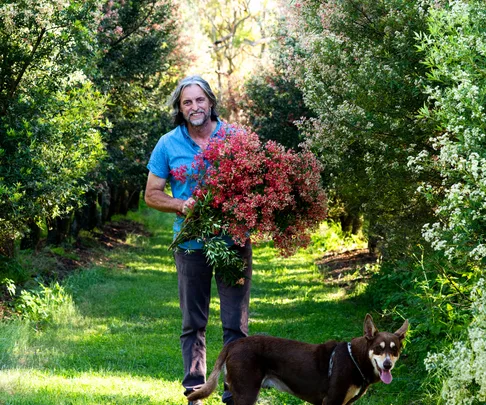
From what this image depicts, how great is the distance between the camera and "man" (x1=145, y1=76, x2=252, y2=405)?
22.5ft

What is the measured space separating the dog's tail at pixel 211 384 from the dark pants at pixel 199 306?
480 mm

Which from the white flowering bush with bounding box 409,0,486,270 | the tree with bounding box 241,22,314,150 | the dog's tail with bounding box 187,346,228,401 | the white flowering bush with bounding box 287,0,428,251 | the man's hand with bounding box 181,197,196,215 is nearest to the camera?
the white flowering bush with bounding box 409,0,486,270

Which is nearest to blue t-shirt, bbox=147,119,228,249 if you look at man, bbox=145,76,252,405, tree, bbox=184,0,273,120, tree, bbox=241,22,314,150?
man, bbox=145,76,252,405

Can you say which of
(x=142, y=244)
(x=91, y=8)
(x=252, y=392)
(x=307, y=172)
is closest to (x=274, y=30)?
(x=91, y=8)

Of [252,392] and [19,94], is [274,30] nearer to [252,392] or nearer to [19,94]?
[19,94]

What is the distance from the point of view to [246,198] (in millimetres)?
6453

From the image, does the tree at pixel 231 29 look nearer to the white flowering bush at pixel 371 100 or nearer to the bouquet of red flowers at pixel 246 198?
the white flowering bush at pixel 371 100

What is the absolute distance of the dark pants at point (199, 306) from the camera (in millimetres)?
6848

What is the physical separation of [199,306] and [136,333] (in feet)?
16.2

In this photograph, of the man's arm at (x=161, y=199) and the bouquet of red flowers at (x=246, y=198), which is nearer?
the bouquet of red flowers at (x=246, y=198)

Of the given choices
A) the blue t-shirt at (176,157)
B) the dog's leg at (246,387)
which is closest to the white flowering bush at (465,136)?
the dog's leg at (246,387)

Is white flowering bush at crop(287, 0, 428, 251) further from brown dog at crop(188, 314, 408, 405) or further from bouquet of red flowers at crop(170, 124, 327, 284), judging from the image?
brown dog at crop(188, 314, 408, 405)

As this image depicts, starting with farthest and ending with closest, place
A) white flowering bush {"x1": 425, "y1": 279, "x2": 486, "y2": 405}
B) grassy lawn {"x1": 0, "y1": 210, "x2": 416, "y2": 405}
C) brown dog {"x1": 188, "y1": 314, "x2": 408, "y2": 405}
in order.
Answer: grassy lawn {"x1": 0, "y1": 210, "x2": 416, "y2": 405} < brown dog {"x1": 188, "y1": 314, "x2": 408, "y2": 405} < white flowering bush {"x1": 425, "y1": 279, "x2": 486, "y2": 405}

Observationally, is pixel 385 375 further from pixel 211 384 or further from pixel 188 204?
pixel 188 204
